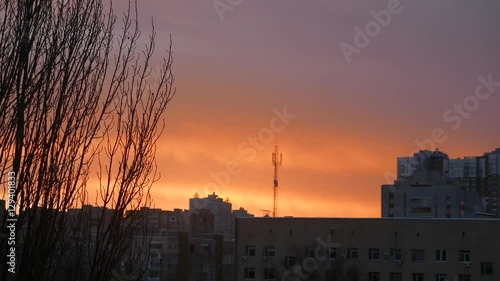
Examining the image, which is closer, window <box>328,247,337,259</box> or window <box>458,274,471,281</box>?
window <box>458,274,471,281</box>

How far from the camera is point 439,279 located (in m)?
37.4

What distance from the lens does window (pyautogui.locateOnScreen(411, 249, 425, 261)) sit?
37.9 meters

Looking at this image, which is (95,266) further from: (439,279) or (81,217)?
(439,279)

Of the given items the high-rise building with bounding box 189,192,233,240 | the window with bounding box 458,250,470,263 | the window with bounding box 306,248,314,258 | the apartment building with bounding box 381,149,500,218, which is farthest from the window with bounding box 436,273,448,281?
the high-rise building with bounding box 189,192,233,240

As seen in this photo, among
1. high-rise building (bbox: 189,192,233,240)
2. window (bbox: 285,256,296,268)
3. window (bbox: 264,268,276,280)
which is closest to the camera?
window (bbox: 285,256,296,268)

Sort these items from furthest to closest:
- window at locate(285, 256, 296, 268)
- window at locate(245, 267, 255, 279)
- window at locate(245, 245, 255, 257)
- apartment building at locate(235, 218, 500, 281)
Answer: window at locate(245, 245, 255, 257), window at locate(245, 267, 255, 279), window at locate(285, 256, 296, 268), apartment building at locate(235, 218, 500, 281)

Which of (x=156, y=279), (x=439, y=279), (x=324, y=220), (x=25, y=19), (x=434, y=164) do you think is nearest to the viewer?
(x=25, y=19)

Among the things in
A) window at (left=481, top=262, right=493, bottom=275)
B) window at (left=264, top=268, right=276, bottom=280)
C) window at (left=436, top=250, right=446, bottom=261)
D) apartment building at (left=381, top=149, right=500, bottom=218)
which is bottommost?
window at (left=264, top=268, right=276, bottom=280)

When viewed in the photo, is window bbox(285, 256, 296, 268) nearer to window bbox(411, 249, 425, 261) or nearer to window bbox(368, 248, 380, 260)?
window bbox(368, 248, 380, 260)

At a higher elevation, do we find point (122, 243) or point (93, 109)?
point (93, 109)

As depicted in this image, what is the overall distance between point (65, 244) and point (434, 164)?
83.3m

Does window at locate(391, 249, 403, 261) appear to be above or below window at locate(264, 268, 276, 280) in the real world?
above

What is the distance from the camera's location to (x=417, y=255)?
38062mm

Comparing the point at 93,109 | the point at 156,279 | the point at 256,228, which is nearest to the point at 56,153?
the point at 93,109
